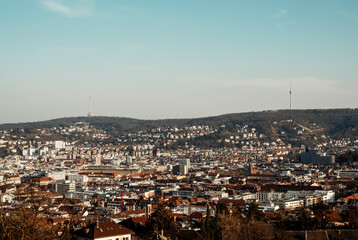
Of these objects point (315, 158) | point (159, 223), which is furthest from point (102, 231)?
point (315, 158)

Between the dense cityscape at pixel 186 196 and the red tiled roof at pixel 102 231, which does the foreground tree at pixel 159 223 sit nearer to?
the dense cityscape at pixel 186 196

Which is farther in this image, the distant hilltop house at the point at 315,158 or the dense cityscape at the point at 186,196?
the distant hilltop house at the point at 315,158

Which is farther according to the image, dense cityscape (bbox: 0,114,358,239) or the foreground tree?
the foreground tree

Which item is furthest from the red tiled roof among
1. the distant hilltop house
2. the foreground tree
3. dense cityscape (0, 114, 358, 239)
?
the distant hilltop house

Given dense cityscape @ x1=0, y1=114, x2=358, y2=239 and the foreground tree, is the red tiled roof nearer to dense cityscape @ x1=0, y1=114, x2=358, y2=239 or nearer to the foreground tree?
dense cityscape @ x1=0, y1=114, x2=358, y2=239

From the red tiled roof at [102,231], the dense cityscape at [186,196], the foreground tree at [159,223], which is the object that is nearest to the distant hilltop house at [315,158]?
the dense cityscape at [186,196]

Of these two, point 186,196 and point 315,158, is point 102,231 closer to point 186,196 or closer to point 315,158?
point 186,196

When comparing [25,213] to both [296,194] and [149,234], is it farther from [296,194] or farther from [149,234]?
[296,194]

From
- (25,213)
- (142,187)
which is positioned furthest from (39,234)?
(142,187)

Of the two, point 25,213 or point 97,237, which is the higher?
point 25,213
